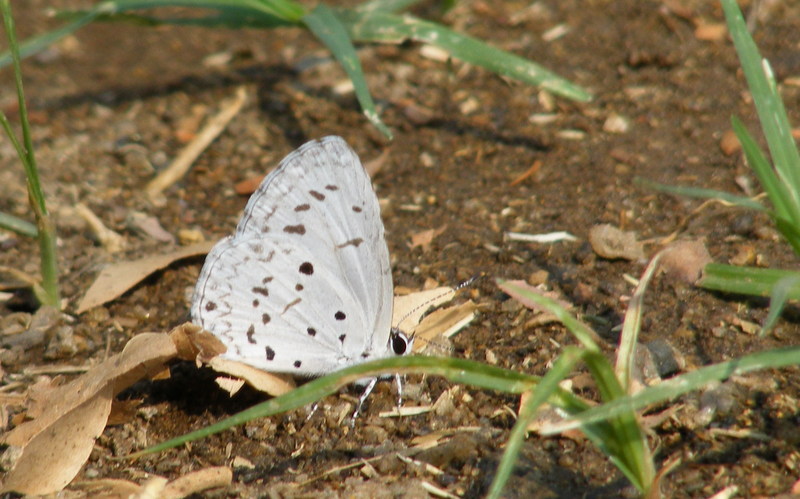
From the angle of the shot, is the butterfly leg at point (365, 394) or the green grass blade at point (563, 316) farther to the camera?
the butterfly leg at point (365, 394)

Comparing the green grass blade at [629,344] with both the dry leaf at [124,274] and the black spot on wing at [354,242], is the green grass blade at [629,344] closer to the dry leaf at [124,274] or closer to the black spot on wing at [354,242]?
the black spot on wing at [354,242]

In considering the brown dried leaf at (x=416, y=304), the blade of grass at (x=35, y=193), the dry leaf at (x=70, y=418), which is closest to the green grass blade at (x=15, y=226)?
the blade of grass at (x=35, y=193)

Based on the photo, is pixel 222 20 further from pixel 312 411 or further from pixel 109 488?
pixel 109 488

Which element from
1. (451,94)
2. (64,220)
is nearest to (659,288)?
(451,94)

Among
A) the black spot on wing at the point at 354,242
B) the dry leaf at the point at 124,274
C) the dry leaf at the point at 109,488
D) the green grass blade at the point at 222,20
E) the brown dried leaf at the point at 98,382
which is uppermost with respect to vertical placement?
the green grass blade at the point at 222,20

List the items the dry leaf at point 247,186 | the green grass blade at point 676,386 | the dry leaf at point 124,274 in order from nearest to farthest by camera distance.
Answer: the green grass blade at point 676,386 < the dry leaf at point 124,274 < the dry leaf at point 247,186

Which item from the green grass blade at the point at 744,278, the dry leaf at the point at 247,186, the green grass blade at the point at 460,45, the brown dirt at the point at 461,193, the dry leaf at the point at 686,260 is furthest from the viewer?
the dry leaf at the point at 247,186

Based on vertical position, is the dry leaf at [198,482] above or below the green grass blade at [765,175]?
below

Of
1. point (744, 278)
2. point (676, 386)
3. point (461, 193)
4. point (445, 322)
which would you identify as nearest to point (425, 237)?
point (461, 193)
